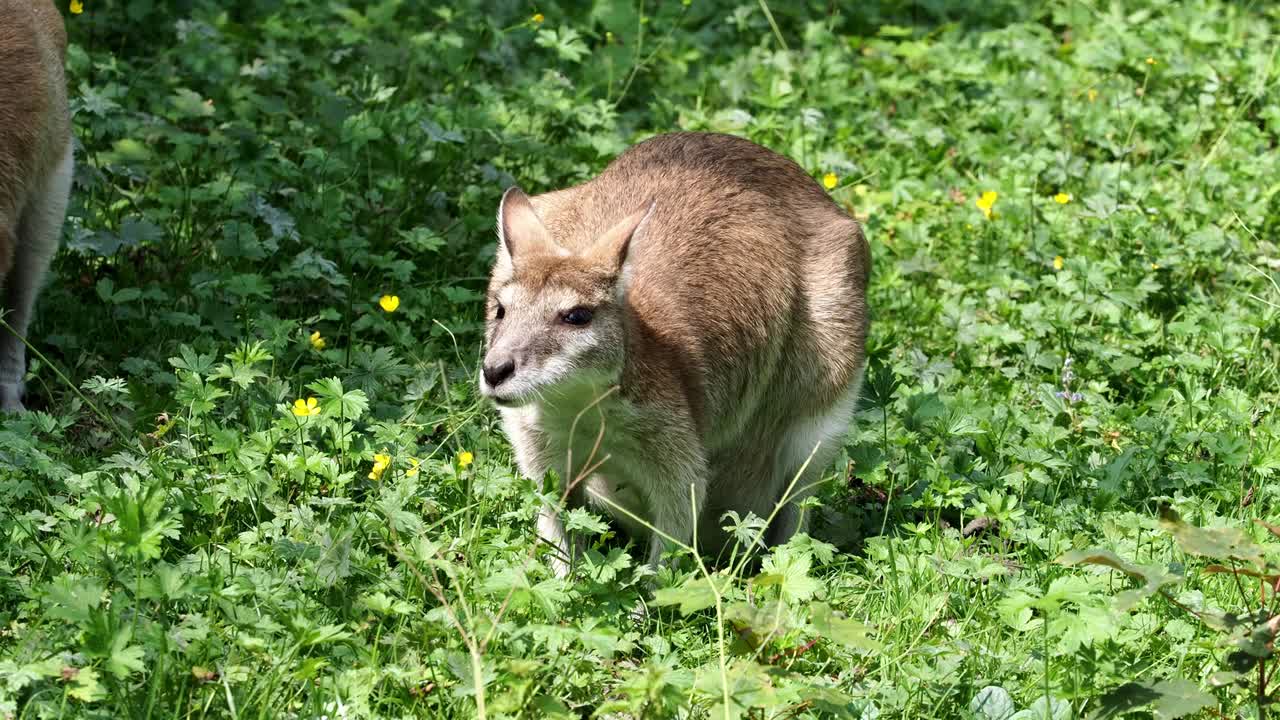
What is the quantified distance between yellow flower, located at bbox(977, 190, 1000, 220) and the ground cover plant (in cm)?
2

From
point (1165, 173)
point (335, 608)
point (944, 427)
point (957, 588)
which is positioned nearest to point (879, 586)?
point (957, 588)

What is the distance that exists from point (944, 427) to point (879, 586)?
2.50ft

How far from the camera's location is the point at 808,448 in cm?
515

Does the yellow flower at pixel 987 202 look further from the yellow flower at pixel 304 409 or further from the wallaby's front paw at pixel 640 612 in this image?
the yellow flower at pixel 304 409

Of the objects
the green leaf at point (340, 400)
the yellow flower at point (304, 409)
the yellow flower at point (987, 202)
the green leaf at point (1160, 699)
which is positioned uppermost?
the green leaf at point (1160, 699)

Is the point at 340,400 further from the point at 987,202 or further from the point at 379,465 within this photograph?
the point at 987,202

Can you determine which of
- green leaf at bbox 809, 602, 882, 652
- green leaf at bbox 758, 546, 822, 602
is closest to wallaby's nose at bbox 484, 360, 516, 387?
green leaf at bbox 758, 546, 822, 602

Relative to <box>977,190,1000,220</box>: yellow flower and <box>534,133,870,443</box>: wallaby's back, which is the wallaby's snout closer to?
<box>534,133,870,443</box>: wallaby's back

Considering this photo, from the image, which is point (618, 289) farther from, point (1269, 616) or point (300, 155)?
point (300, 155)

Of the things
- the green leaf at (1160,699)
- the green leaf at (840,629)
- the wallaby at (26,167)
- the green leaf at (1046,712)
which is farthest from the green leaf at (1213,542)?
the wallaby at (26,167)

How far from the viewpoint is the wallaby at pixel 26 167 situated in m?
5.14

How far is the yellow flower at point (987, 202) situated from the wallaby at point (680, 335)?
5.38ft

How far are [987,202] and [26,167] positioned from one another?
13.2 feet

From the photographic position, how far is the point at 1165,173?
752 centimetres
